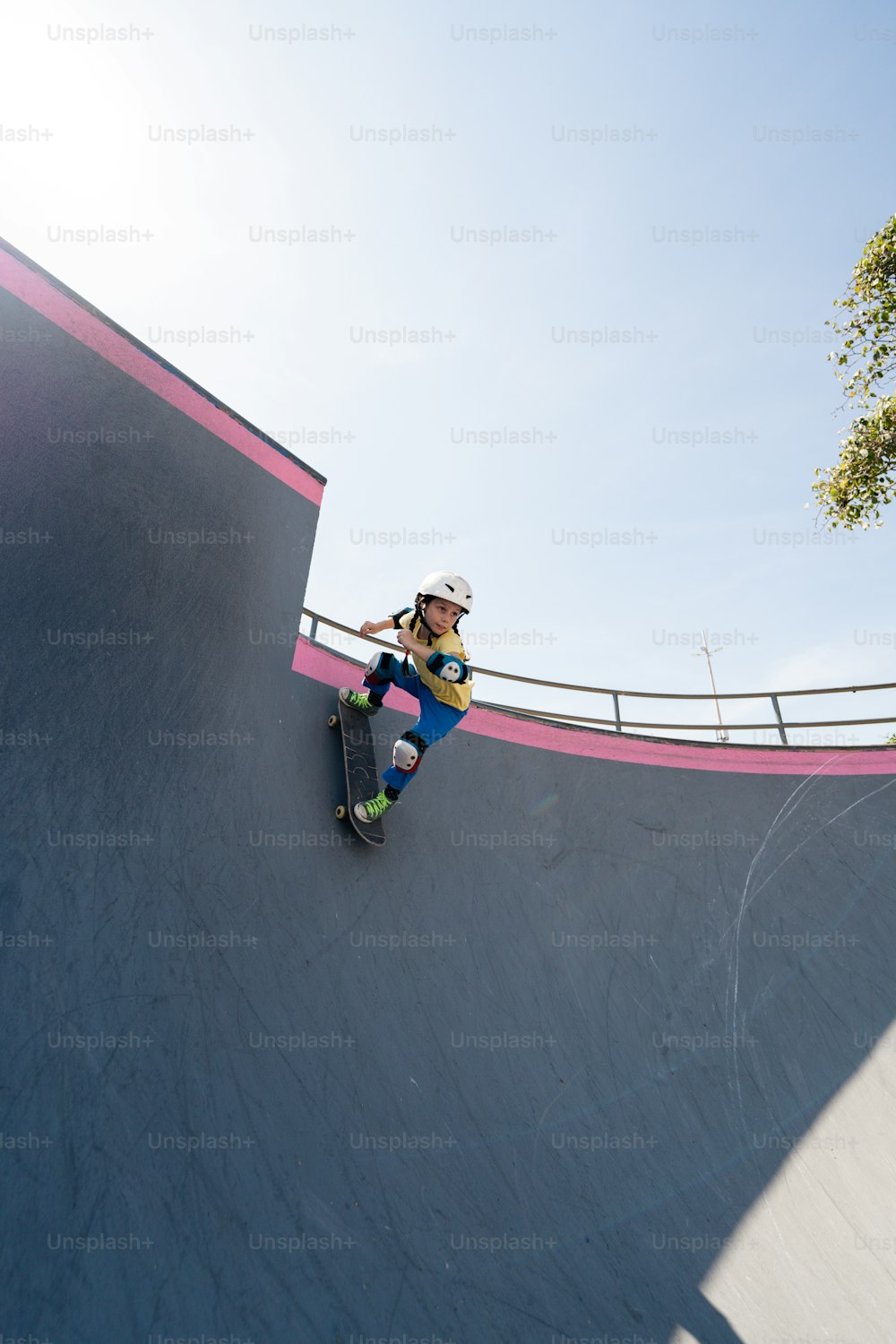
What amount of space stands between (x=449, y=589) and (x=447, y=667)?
62 cm

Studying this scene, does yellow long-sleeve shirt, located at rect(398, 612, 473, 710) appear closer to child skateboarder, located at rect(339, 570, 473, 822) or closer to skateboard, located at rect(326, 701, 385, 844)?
child skateboarder, located at rect(339, 570, 473, 822)

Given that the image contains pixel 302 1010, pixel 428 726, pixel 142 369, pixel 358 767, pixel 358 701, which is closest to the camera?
pixel 302 1010

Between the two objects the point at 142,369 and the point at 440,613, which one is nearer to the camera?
the point at 142,369

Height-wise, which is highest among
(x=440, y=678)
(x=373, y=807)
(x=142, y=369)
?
(x=142, y=369)

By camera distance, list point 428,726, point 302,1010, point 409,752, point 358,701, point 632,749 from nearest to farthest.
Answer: point 302,1010
point 409,752
point 428,726
point 358,701
point 632,749

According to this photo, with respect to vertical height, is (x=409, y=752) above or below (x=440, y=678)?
below

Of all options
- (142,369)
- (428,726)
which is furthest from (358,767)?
(142,369)

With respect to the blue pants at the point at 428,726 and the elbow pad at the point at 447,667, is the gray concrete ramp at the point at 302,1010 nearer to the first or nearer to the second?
the blue pants at the point at 428,726

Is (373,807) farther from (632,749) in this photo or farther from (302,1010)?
(632,749)

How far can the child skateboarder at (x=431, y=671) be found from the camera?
15.7 feet

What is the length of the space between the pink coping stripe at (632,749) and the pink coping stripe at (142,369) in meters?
1.48

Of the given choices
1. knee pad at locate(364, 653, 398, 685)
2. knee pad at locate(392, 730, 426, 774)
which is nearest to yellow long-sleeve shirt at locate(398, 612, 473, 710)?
knee pad at locate(392, 730, 426, 774)

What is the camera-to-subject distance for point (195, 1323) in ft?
8.16

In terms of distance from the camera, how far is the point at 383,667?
5.41 metres
